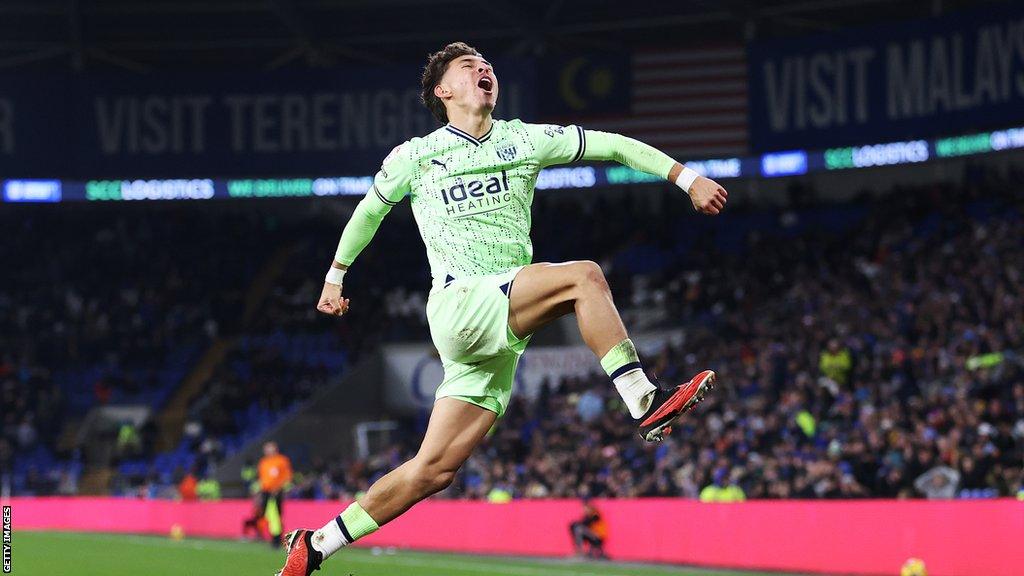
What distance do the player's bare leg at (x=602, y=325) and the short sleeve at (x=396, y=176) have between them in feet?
2.86

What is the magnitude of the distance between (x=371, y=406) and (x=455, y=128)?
2826 centimetres

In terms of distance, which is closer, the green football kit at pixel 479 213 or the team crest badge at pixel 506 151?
the green football kit at pixel 479 213

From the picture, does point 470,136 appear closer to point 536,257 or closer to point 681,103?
point 681,103

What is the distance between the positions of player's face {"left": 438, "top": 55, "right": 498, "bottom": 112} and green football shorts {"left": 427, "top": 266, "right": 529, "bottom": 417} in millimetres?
885

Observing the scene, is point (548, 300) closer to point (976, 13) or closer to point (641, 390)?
point (641, 390)

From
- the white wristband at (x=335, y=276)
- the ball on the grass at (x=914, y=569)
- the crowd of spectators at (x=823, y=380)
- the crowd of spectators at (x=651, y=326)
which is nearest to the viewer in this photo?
the white wristband at (x=335, y=276)

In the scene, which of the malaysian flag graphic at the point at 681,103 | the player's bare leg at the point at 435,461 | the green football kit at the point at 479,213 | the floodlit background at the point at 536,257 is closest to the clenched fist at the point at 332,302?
the green football kit at the point at 479,213

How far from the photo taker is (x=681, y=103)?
3309cm

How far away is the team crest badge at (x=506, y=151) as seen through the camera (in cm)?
720

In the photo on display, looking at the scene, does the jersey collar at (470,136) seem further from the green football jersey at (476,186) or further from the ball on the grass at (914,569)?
the ball on the grass at (914,569)

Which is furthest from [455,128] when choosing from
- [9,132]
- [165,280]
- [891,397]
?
[165,280]

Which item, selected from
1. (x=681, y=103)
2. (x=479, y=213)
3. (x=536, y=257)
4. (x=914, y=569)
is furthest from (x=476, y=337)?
(x=536, y=257)

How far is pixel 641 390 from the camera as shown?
674 centimetres

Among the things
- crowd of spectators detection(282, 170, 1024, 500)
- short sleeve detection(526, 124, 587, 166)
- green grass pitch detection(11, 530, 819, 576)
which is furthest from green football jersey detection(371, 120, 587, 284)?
crowd of spectators detection(282, 170, 1024, 500)
